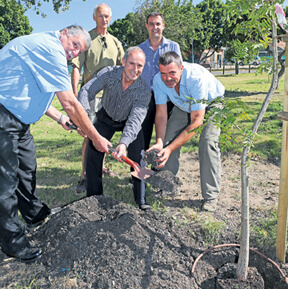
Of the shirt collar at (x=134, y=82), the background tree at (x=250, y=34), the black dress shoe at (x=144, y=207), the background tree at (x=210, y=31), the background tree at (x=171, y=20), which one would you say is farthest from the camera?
the background tree at (x=210, y=31)

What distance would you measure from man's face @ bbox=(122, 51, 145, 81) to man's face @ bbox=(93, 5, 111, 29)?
1.32 metres

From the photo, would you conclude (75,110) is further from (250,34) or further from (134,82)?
(250,34)

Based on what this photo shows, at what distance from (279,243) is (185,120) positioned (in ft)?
6.07

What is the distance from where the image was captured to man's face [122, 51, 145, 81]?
2.97 meters

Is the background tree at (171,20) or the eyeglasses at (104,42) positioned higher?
the background tree at (171,20)

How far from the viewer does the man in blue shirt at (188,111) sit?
3.13 m

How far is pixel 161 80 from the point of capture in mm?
3404

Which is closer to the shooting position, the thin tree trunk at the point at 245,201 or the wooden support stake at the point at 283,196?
the thin tree trunk at the point at 245,201

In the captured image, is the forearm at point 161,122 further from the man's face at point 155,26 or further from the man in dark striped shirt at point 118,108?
the man's face at point 155,26

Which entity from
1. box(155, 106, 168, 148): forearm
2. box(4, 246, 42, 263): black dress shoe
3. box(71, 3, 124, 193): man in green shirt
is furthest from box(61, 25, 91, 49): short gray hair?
box(4, 246, 42, 263): black dress shoe

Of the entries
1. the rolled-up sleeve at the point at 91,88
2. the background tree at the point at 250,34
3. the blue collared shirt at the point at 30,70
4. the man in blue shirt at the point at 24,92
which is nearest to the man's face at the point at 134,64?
the rolled-up sleeve at the point at 91,88

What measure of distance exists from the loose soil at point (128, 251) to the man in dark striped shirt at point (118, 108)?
39 centimetres

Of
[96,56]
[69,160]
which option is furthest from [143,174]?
[69,160]

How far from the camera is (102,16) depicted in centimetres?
398
